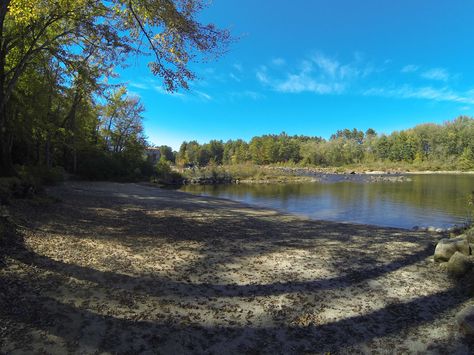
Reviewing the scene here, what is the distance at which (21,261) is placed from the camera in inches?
188

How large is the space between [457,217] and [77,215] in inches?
680

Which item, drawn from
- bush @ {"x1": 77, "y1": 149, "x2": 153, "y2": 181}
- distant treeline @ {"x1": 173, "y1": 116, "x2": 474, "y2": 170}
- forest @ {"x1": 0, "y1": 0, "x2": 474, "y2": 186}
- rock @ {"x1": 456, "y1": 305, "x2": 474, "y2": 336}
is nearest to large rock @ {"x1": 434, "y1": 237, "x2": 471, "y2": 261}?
rock @ {"x1": 456, "y1": 305, "x2": 474, "y2": 336}

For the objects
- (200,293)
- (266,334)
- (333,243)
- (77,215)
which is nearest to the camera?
(266,334)

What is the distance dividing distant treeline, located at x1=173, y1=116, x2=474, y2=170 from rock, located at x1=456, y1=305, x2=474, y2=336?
75.4 meters

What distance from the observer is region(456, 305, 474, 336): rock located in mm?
3564

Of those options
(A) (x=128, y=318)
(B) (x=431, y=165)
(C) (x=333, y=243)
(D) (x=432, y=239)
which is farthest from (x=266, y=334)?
(B) (x=431, y=165)

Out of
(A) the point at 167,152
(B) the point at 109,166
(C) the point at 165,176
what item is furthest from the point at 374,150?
(B) the point at 109,166

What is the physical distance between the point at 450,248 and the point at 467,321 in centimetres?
297

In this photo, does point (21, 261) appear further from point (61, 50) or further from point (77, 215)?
point (61, 50)

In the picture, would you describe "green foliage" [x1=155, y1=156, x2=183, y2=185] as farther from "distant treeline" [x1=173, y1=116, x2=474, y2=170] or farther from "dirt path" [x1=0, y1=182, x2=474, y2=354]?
"distant treeline" [x1=173, y1=116, x2=474, y2=170]

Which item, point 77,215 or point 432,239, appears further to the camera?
point 77,215

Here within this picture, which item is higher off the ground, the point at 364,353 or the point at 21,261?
the point at 21,261

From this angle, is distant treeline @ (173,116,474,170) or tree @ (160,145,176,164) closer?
distant treeline @ (173,116,474,170)

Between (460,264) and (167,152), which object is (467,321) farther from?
(167,152)
